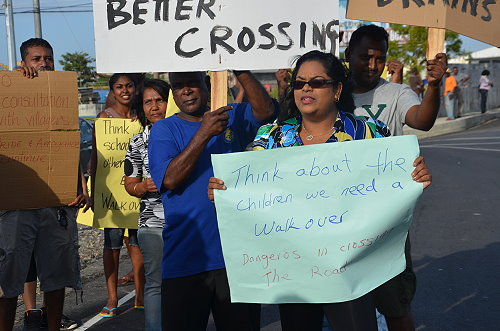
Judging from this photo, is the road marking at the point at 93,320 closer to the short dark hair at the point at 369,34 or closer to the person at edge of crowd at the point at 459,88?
the short dark hair at the point at 369,34

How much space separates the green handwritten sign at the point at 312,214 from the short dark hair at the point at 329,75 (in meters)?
0.38

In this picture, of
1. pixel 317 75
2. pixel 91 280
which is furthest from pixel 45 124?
pixel 91 280

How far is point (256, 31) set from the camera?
151 inches

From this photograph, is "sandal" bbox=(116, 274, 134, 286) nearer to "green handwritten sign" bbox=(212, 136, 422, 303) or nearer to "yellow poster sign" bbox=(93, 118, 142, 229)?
"yellow poster sign" bbox=(93, 118, 142, 229)

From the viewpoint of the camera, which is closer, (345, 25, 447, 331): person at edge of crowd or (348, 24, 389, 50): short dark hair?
(345, 25, 447, 331): person at edge of crowd

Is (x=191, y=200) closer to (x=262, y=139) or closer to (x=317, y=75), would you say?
(x=262, y=139)

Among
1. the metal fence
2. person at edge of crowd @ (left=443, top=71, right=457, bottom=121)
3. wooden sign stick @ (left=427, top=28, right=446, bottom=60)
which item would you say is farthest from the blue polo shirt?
the metal fence

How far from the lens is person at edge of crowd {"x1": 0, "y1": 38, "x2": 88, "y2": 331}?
190 inches

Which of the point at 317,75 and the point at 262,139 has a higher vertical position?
the point at 317,75

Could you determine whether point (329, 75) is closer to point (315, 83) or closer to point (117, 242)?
point (315, 83)

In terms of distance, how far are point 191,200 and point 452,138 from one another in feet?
63.7

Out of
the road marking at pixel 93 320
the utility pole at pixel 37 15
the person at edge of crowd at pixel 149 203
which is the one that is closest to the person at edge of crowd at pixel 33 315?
the road marking at pixel 93 320

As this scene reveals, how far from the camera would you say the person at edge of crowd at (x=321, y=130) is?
11.2ft

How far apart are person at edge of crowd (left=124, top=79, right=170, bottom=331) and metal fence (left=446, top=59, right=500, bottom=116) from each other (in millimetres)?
25329
